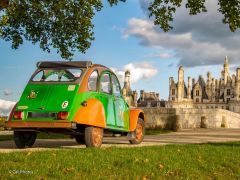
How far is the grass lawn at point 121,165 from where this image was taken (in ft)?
23.2

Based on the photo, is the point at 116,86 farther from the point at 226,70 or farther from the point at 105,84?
the point at 226,70

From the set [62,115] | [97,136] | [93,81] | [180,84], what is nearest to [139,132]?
[97,136]

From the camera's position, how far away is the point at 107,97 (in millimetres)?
11477

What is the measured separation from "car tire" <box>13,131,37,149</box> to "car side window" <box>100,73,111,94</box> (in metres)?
2.00

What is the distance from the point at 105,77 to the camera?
11.7 metres

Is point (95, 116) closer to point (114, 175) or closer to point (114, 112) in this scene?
point (114, 112)

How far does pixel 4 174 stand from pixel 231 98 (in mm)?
162732

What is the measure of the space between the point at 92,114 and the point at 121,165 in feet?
9.42

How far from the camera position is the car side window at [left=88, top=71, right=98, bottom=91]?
1101cm

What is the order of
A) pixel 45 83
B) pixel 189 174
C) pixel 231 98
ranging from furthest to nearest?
pixel 231 98 → pixel 45 83 → pixel 189 174

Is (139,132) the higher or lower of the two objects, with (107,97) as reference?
lower

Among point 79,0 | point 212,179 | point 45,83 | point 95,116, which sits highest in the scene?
point 79,0

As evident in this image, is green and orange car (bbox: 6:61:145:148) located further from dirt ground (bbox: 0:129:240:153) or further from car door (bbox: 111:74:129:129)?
dirt ground (bbox: 0:129:240:153)

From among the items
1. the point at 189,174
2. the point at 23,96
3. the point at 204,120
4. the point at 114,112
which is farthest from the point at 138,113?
the point at 204,120
